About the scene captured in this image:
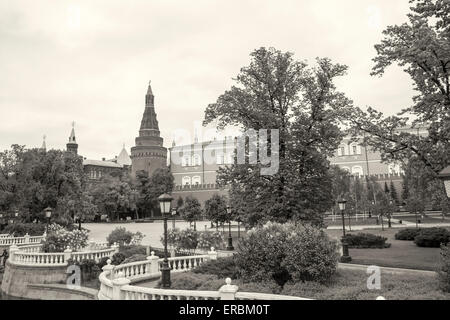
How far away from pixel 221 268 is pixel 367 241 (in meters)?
14.0

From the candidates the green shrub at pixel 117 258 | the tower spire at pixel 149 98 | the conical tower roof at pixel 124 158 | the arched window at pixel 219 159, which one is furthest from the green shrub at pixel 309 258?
the conical tower roof at pixel 124 158

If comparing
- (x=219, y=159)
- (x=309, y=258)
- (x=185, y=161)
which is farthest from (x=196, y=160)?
(x=309, y=258)

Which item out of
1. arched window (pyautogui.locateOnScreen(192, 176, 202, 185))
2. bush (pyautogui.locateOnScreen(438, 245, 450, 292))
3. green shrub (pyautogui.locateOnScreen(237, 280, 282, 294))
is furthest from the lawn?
arched window (pyautogui.locateOnScreen(192, 176, 202, 185))

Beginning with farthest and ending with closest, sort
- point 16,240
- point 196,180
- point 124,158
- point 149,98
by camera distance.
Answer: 1. point 124,158
2. point 149,98
3. point 196,180
4. point 16,240

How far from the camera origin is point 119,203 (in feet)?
236

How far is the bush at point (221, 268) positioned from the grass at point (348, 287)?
1.01 meters

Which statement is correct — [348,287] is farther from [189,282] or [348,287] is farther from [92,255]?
[92,255]

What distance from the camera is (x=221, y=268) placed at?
47.1 feet

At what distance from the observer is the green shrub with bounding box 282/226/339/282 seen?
39.3 feet

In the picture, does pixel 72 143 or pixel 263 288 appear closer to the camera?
pixel 263 288

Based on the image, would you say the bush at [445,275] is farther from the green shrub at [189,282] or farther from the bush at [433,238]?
the bush at [433,238]

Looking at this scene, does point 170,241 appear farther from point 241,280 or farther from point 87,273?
point 241,280

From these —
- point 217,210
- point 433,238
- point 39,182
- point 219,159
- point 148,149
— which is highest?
point 148,149
